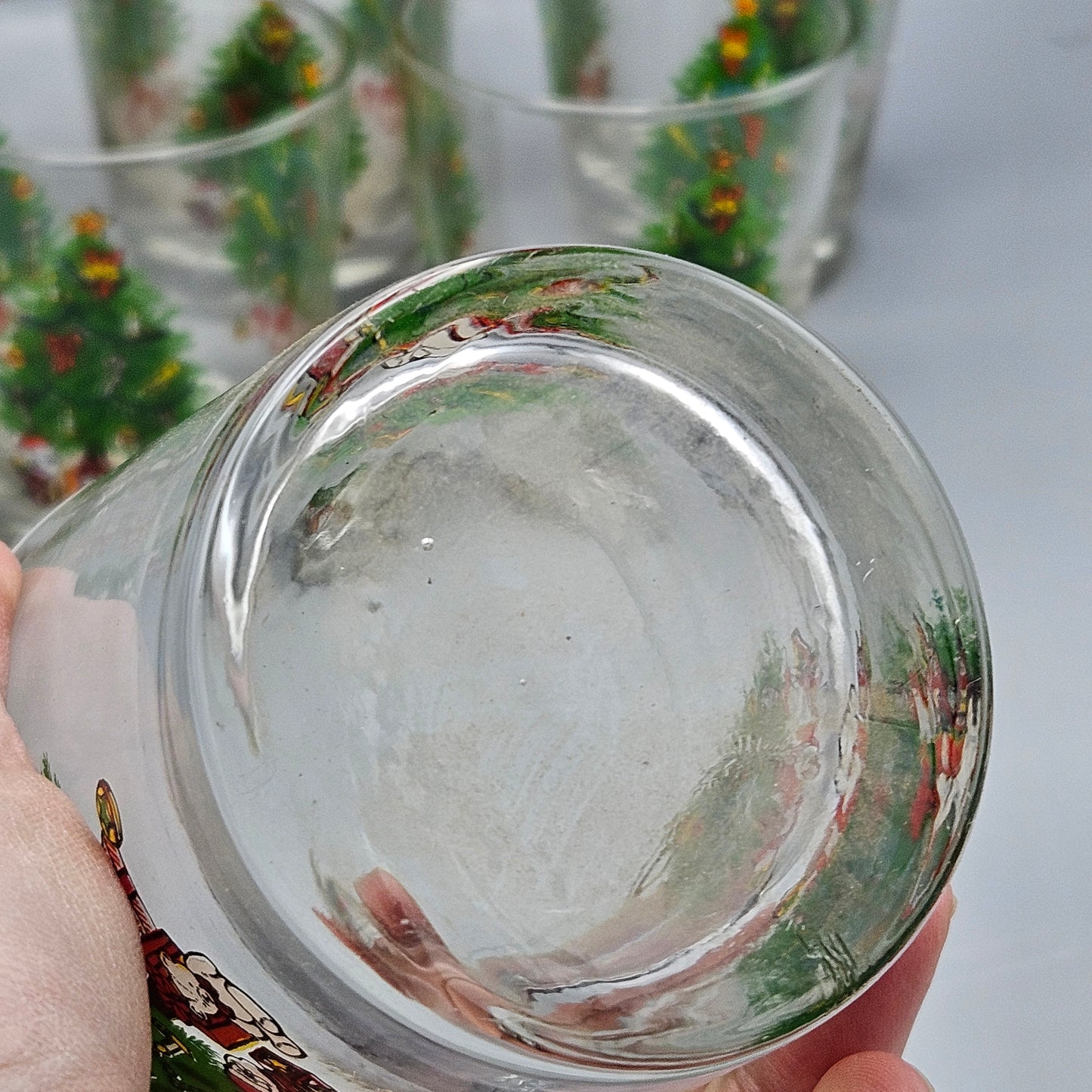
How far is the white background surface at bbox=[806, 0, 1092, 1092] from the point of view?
0.30 meters

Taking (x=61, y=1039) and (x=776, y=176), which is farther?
(x=776, y=176)

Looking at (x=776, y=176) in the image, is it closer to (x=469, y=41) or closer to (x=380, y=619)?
(x=469, y=41)

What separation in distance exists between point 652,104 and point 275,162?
0.09 meters

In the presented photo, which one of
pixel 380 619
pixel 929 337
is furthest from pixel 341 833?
pixel 929 337

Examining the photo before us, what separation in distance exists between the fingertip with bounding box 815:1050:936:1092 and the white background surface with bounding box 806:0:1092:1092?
0.10 m

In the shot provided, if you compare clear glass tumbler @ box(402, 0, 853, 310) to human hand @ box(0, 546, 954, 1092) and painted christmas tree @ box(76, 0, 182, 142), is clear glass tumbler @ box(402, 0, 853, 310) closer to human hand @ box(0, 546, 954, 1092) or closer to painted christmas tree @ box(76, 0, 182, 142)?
painted christmas tree @ box(76, 0, 182, 142)

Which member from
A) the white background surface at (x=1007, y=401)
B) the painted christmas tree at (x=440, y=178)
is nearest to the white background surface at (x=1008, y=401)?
the white background surface at (x=1007, y=401)

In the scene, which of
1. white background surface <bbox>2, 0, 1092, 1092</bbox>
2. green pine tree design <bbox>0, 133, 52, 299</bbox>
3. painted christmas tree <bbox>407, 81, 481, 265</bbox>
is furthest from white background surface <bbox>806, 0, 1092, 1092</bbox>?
green pine tree design <bbox>0, 133, 52, 299</bbox>

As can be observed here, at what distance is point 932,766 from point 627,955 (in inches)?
1.5

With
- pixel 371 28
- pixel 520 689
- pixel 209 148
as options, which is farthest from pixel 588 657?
pixel 371 28

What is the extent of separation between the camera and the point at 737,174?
344 millimetres

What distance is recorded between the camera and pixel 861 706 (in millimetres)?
165

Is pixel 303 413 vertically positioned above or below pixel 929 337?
above

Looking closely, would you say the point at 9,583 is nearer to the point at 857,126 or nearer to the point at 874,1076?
the point at 874,1076
